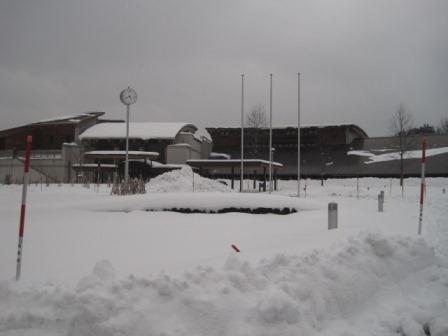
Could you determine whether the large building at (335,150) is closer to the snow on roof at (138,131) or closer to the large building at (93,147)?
the large building at (93,147)

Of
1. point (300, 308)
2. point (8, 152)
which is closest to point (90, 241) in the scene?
point (300, 308)

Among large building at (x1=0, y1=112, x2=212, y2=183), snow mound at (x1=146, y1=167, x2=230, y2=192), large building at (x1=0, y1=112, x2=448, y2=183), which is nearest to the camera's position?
snow mound at (x1=146, y1=167, x2=230, y2=192)

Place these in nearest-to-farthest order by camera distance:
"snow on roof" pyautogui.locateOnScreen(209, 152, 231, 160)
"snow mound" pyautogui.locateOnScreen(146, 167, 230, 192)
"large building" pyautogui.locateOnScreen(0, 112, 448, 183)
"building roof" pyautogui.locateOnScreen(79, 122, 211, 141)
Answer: "snow mound" pyautogui.locateOnScreen(146, 167, 230, 192)
"large building" pyautogui.locateOnScreen(0, 112, 448, 183)
"building roof" pyautogui.locateOnScreen(79, 122, 211, 141)
"snow on roof" pyautogui.locateOnScreen(209, 152, 231, 160)

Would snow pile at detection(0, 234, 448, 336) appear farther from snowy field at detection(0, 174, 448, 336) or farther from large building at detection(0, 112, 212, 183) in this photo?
large building at detection(0, 112, 212, 183)

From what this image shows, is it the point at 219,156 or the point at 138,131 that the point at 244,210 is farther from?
the point at 219,156

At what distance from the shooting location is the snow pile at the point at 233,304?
11.9 feet

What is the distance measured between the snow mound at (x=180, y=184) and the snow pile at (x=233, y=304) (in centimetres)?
1490

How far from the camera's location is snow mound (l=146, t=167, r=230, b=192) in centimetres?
1973

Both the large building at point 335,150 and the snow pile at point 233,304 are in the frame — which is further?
the large building at point 335,150

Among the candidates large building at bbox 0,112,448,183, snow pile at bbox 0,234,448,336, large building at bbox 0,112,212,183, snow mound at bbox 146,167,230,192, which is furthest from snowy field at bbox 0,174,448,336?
large building at bbox 0,112,448,183

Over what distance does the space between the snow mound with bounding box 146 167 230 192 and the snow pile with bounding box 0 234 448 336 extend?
48.9 ft

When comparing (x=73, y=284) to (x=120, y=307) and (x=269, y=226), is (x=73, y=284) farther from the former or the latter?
(x=269, y=226)

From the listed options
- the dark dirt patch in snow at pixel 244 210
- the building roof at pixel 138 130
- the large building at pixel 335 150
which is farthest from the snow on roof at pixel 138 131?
the dark dirt patch in snow at pixel 244 210

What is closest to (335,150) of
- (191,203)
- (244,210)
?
(244,210)
